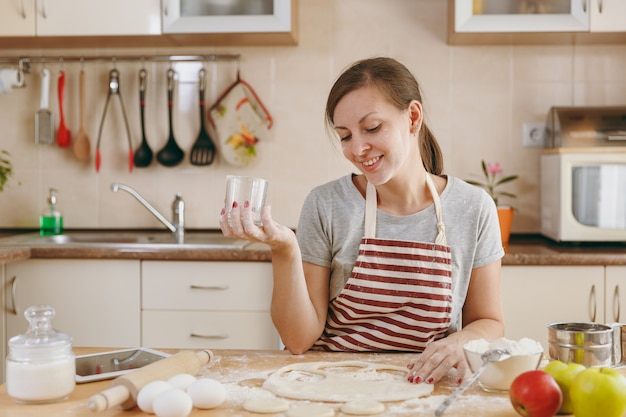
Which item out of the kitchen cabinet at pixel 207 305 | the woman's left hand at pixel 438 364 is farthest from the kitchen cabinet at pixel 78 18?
the woman's left hand at pixel 438 364

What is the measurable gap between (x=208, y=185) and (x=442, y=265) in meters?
1.69

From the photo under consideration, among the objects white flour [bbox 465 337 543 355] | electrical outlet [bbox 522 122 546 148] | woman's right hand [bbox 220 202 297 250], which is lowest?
white flour [bbox 465 337 543 355]

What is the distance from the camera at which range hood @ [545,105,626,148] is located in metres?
2.74

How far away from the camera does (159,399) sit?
108cm

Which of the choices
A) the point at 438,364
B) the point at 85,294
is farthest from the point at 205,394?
the point at 85,294

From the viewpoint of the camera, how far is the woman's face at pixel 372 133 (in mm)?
1603

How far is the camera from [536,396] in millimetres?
1062

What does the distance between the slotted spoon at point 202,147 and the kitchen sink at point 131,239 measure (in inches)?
11.6

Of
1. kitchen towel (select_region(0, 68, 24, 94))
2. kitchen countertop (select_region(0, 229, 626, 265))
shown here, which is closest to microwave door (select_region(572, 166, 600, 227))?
kitchen countertop (select_region(0, 229, 626, 265))

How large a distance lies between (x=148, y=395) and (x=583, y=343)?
26.8 inches

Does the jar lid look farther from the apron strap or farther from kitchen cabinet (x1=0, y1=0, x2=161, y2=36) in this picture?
kitchen cabinet (x1=0, y1=0, x2=161, y2=36)

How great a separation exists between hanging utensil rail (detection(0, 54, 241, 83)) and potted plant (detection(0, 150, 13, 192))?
0.33 metres

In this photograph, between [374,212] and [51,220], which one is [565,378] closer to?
[374,212]

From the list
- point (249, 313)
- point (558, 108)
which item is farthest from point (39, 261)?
point (558, 108)
